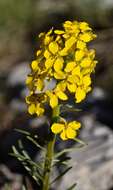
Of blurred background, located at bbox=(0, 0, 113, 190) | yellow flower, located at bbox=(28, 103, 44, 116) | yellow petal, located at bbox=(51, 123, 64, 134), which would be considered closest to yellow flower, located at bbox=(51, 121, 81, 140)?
yellow petal, located at bbox=(51, 123, 64, 134)

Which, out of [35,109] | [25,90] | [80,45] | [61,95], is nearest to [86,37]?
[80,45]

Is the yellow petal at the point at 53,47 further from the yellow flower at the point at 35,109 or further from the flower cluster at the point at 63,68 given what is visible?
the yellow flower at the point at 35,109

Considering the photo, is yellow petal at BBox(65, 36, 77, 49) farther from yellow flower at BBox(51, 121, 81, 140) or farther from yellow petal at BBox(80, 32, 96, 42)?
yellow flower at BBox(51, 121, 81, 140)

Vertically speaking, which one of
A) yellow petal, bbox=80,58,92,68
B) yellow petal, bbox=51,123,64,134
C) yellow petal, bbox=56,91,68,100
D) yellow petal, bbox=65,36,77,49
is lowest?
yellow petal, bbox=51,123,64,134

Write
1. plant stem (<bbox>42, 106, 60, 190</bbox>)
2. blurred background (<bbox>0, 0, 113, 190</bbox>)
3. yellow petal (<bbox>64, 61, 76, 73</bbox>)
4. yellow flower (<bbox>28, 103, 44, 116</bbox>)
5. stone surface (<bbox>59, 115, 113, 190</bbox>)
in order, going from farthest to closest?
blurred background (<bbox>0, 0, 113, 190</bbox>) → stone surface (<bbox>59, 115, 113, 190</bbox>) → plant stem (<bbox>42, 106, 60, 190</bbox>) → yellow flower (<bbox>28, 103, 44, 116</bbox>) → yellow petal (<bbox>64, 61, 76, 73</bbox>)

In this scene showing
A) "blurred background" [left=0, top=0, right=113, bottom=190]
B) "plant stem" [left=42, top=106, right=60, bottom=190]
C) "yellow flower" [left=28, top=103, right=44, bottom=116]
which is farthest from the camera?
"blurred background" [left=0, top=0, right=113, bottom=190]

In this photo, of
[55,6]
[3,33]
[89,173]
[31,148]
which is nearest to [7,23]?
[3,33]

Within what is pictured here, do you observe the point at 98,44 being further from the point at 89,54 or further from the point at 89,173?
the point at 89,54

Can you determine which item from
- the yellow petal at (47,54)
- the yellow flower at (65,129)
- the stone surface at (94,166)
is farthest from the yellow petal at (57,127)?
the stone surface at (94,166)
